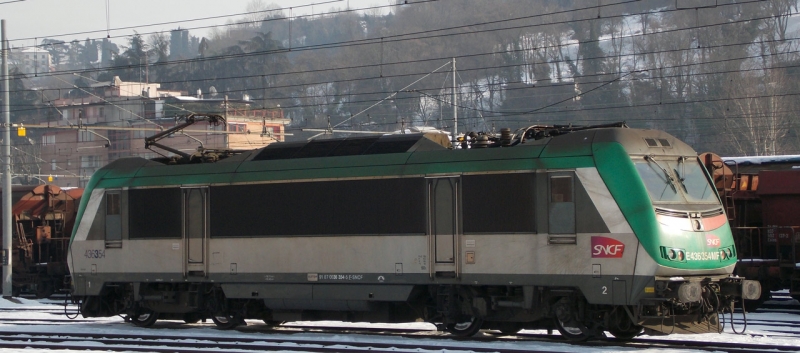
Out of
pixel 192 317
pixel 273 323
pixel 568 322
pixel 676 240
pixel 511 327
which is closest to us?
pixel 676 240

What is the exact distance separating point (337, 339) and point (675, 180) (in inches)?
242

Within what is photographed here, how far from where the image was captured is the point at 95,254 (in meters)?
19.1

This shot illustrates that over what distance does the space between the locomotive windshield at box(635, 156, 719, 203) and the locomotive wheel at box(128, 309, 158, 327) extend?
10.3 metres

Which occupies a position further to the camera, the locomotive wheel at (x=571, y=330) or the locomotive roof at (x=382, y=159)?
the locomotive wheel at (x=571, y=330)

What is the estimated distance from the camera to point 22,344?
1616 centimetres

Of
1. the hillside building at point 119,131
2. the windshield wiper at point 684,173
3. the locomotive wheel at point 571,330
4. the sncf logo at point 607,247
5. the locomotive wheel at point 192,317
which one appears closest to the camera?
the sncf logo at point 607,247

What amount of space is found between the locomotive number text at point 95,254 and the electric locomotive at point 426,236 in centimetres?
4

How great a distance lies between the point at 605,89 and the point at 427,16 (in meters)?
53.9

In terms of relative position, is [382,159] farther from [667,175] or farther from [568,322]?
[667,175]

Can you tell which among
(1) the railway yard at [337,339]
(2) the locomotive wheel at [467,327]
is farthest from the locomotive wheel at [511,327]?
(2) the locomotive wheel at [467,327]

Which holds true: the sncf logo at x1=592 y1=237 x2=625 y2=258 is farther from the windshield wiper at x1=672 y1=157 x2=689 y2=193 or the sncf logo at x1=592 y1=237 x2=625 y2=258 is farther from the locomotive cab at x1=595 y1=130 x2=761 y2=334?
the windshield wiper at x1=672 y1=157 x2=689 y2=193

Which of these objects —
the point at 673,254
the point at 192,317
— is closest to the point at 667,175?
the point at 673,254

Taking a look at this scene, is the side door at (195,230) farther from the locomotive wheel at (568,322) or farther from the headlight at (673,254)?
the headlight at (673,254)

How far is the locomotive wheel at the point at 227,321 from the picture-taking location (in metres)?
17.8
